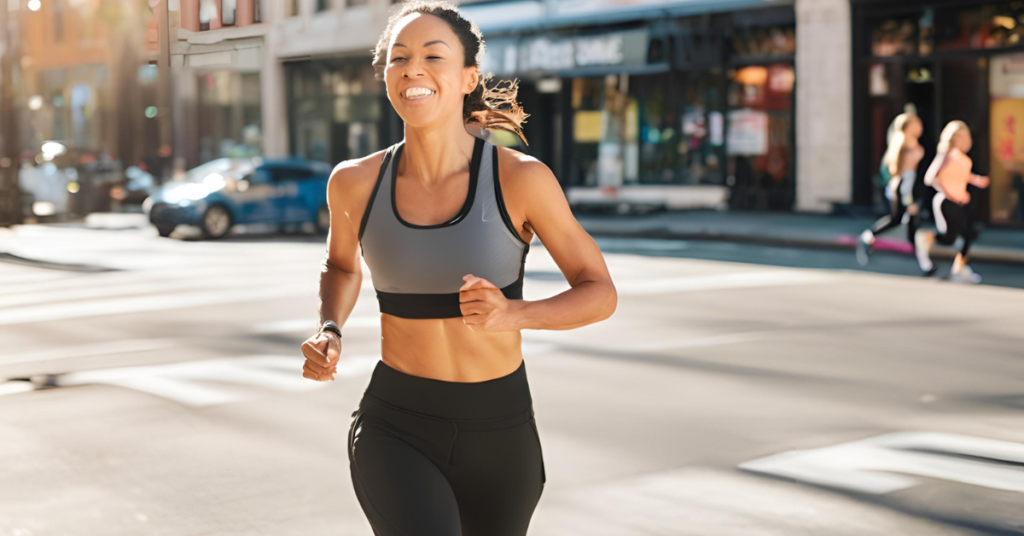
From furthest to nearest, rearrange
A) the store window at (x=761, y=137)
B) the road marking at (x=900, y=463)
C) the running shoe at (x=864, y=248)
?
the store window at (x=761, y=137) → the running shoe at (x=864, y=248) → the road marking at (x=900, y=463)

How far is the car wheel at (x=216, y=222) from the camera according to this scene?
24.6 meters

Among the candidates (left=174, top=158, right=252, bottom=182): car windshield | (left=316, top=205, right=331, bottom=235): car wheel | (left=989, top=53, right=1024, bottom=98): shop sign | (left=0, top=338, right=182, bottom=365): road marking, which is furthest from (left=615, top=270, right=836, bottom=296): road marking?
(left=174, top=158, right=252, bottom=182): car windshield

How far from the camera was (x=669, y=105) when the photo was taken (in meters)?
29.7

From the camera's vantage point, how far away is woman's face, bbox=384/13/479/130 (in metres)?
3.29

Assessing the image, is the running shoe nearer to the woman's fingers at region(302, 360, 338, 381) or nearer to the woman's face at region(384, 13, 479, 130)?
the woman's face at region(384, 13, 479, 130)

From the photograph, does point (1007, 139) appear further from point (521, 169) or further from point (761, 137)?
point (521, 169)

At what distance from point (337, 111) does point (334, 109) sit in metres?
0.16

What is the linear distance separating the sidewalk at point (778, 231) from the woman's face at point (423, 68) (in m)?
16.5

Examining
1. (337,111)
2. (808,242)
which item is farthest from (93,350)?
(337,111)

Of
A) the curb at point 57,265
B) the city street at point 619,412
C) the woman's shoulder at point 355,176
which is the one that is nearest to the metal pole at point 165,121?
the curb at point 57,265

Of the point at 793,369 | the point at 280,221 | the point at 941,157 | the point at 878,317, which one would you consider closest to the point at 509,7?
the point at 280,221

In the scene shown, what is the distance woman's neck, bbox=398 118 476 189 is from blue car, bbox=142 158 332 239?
2170cm

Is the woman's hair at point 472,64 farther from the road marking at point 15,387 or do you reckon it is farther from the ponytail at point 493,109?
the road marking at point 15,387

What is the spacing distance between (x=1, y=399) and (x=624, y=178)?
23.2 m
